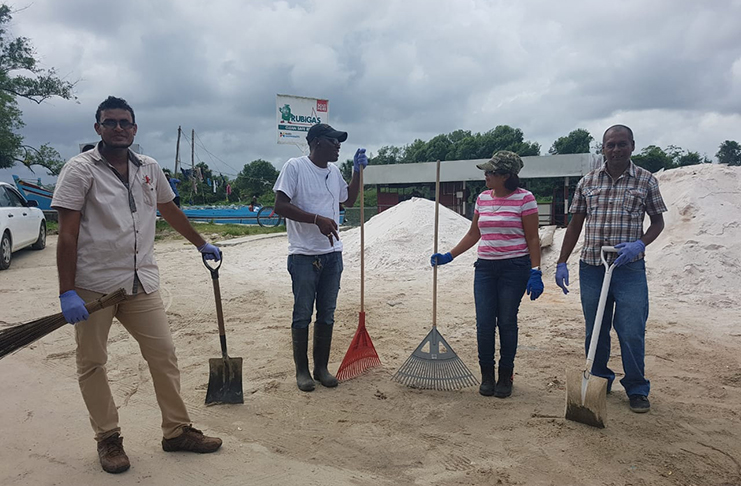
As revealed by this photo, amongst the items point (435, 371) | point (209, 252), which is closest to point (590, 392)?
point (435, 371)

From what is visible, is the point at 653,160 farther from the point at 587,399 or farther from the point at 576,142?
the point at 587,399

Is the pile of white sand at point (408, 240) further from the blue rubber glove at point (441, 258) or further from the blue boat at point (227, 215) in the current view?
the blue boat at point (227, 215)

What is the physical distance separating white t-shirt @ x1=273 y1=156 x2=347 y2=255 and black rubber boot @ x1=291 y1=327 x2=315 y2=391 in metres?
0.64

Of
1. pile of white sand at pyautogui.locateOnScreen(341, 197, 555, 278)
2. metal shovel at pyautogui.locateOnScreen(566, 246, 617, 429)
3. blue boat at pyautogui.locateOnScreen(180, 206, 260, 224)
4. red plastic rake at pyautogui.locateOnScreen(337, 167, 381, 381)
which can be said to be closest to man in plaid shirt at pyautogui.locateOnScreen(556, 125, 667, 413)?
metal shovel at pyautogui.locateOnScreen(566, 246, 617, 429)

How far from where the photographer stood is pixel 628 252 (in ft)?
10.8

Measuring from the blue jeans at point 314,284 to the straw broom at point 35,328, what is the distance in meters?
1.40

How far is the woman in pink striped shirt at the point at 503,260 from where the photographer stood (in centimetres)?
367

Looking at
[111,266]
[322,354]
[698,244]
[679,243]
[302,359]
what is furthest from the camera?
[679,243]

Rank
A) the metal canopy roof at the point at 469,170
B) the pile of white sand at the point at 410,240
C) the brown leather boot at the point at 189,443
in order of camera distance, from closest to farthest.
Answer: the brown leather boot at the point at 189,443 → the pile of white sand at the point at 410,240 → the metal canopy roof at the point at 469,170

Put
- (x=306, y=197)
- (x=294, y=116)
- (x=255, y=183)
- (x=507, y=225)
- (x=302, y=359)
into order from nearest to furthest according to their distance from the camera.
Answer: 1. (x=507, y=225)
2. (x=306, y=197)
3. (x=302, y=359)
4. (x=294, y=116)
5. (x=255, y=183)

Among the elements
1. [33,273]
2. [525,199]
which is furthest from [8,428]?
[33,273]

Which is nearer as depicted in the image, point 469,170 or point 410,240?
point 410,240

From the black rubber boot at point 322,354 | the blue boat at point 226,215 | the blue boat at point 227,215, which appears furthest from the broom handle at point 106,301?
the blue boat at point 226,215

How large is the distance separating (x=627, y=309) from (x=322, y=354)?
2285 millimetres
